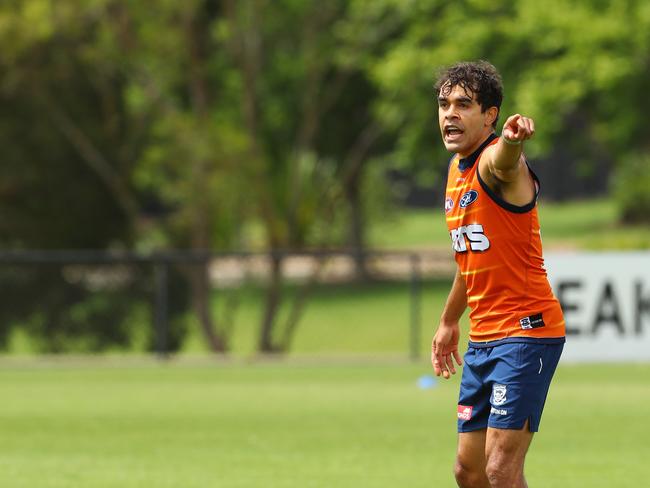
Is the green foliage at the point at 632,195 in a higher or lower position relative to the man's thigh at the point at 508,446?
lower

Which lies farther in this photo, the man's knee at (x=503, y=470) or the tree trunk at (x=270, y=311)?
the tree trunk at (x=270, y=311)

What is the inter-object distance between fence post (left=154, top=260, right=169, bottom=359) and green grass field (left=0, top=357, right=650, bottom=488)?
246 centimetres

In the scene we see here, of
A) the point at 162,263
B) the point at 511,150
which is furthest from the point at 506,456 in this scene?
the point at 162,263

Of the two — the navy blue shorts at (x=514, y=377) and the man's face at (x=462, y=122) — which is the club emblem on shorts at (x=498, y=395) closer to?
the navy blue shorts at (x=514, y=377)

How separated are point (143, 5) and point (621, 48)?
1024cm

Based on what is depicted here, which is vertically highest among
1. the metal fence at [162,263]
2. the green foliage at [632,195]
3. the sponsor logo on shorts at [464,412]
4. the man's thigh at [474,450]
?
the sponsor logo on shorts at [464,412]

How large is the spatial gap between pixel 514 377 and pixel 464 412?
0.39m

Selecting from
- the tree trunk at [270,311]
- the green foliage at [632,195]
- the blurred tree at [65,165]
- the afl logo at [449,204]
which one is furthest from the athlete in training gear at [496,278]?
the green foliage at [632,195]

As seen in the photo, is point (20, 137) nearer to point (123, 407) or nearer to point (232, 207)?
point (232, 207)

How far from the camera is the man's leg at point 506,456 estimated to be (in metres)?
6.70

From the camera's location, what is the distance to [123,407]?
54.9 ft

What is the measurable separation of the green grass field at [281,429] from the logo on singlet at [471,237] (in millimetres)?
3760

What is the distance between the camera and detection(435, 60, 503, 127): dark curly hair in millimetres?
6828

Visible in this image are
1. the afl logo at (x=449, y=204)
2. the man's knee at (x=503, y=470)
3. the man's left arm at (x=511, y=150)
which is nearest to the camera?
the man's left arm at (x=511, y=150)
